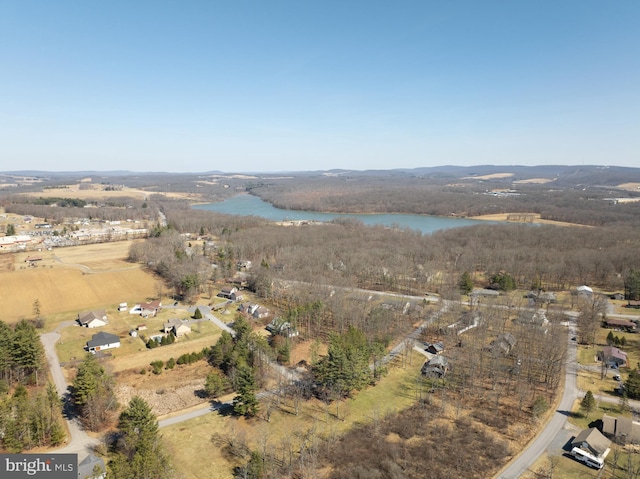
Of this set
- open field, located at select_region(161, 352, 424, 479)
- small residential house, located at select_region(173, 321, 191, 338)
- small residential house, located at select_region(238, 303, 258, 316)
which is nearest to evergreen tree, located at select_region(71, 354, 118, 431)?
open field, located at select_region(161, 352, 424, 479)

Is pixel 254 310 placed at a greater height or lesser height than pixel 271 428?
greater

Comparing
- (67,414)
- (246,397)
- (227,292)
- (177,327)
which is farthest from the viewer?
(227,292)

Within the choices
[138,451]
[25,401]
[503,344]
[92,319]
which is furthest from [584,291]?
[92,319]

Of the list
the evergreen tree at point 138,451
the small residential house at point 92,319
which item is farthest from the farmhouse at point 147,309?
the evergreen tree at point 138,451

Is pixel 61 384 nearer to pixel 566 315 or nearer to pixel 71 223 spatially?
pixel 566 315

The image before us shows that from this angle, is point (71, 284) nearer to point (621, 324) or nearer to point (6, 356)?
point (6, 356)

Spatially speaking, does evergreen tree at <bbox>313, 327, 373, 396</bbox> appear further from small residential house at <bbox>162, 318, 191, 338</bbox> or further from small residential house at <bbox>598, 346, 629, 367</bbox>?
small residential house at <bbox>598, 346, 629, 367</bbox>
